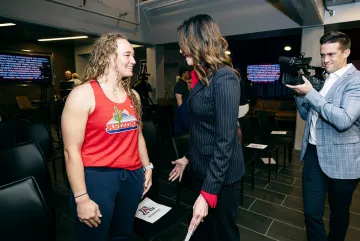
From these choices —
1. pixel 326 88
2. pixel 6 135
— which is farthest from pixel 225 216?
pixel 6 135

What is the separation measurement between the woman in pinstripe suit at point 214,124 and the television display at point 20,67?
766 centimetres

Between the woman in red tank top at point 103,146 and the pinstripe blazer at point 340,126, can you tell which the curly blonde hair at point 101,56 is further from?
the pinstripe blazer at point 340,126

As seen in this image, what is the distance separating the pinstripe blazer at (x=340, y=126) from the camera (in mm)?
1293

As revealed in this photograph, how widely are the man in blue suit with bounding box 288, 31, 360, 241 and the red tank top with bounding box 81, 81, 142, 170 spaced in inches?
39.8

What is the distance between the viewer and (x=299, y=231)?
2.14 metres

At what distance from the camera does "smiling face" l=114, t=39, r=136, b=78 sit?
3.86 ft

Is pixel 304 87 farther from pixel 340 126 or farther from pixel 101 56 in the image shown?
pixel 101 56

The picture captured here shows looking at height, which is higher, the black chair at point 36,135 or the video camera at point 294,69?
the video camera at point 294,69

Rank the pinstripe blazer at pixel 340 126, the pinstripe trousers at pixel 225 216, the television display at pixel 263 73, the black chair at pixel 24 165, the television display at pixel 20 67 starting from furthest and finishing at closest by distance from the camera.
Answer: the television display at pixel 263 73 < the television display at pixel 20 67 < the black chair at pixel 24 165 < the pinstripe blazer at pixel 340 126 < the pinstripe trousers at pixel 225 216

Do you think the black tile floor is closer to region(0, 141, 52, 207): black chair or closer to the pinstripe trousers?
region(0, 141, 52, 207): black chair

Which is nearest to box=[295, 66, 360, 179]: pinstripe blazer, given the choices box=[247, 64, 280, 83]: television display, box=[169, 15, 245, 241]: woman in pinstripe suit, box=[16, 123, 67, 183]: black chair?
box=[169, 15, 245, 241]: woman in pinstripe suit

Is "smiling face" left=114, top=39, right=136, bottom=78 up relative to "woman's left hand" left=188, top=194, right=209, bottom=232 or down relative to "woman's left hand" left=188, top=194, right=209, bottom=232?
up

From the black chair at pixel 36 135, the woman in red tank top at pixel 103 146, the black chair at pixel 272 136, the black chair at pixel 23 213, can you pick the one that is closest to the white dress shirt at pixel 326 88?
the woman in red tank top at pixel 103 146

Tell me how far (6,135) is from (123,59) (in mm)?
2275
